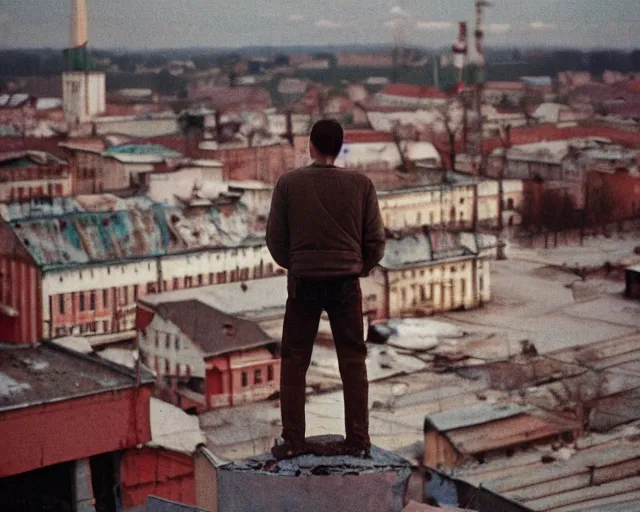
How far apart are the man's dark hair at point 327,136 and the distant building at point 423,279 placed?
18.1ft

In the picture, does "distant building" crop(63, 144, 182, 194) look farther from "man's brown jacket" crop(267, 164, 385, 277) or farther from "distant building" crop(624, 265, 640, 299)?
"man's brown jacket" crop(267, 164, 385, 277)

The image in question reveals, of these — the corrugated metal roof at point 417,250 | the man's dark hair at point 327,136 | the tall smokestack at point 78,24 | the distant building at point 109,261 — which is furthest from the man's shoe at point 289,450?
the tall smokestack at point 78,24

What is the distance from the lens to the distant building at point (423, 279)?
26.0 ft

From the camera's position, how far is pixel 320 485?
2.21m

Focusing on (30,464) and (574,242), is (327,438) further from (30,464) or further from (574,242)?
(574,242)

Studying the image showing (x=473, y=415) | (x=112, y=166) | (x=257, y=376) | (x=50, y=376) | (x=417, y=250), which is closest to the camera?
(x=473, y=415)

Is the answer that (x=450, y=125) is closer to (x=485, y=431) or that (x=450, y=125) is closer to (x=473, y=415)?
(x=473, y=415)

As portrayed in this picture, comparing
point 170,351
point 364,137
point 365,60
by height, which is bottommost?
point 170,351

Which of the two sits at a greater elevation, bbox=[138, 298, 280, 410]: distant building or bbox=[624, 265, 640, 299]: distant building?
bbox=[624, 265, 640, 299]: distant building

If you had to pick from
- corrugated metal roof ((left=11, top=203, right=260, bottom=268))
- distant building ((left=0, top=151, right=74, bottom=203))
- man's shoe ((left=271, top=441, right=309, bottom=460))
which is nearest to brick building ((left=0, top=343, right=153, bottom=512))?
corrugated metal roof ((left=11, top=203, right=260, bottom=268))

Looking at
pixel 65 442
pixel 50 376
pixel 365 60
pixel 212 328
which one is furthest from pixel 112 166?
pixel 65 442

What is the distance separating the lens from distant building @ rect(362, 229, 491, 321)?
7918 mm

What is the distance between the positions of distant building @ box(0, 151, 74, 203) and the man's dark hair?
6.15 m

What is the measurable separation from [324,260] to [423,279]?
19.2 feet
